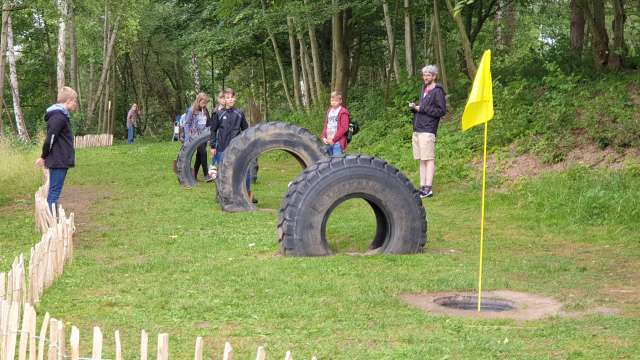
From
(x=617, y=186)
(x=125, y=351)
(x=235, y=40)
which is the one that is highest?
(x=235, y=40)

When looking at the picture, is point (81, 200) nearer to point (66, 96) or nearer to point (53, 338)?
point (66, 96)

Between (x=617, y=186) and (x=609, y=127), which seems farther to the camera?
(x=609, y=127)

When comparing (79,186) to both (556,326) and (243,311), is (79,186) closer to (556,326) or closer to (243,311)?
(243,311)

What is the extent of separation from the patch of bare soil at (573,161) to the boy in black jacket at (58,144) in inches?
271

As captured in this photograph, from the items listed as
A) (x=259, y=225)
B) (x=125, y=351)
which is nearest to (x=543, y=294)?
(x=125, y=351)

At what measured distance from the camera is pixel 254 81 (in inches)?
1988

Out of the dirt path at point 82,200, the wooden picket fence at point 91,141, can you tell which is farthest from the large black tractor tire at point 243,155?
the wooden picket fence at point 91,141

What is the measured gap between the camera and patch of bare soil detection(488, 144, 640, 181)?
14.0m

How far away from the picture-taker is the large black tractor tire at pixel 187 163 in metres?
18.1

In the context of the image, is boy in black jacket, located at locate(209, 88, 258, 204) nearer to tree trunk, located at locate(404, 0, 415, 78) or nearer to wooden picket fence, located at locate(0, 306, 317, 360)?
tree trunk, located at locate(404, 0, 415, 78)

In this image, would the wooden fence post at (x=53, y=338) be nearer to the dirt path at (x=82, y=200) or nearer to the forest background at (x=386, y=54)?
the forest background at (x=386, y=54)

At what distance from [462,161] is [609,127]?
288cm

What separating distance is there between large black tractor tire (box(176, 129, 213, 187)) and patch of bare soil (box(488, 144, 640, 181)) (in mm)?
5423

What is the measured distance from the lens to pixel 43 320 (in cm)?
551
